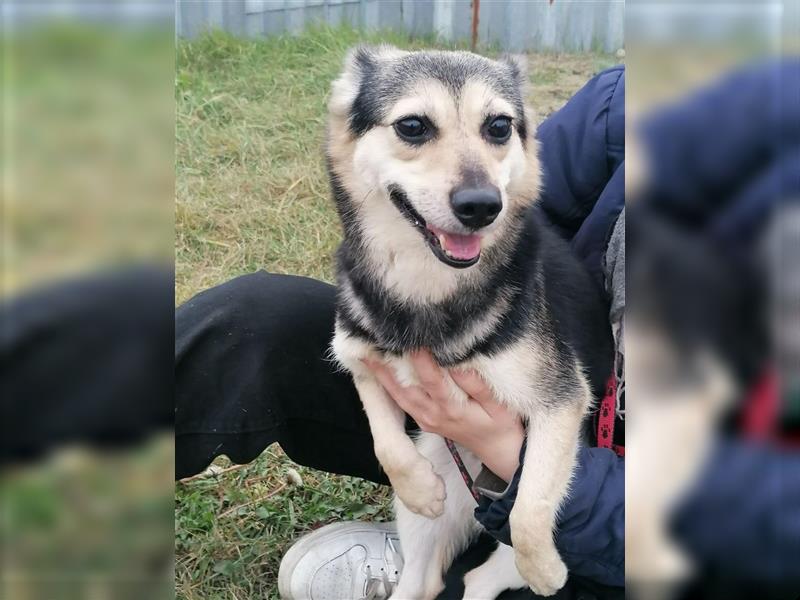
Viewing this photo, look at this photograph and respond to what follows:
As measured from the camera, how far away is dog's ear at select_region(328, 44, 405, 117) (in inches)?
60.8

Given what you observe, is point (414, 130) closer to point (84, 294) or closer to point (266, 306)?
point (266, 306)

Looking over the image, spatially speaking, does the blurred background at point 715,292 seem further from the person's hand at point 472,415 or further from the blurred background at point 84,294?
the person's hand at point 472,415

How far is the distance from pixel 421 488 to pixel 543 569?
301 millimetres

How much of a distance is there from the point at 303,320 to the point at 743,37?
1.35 meters

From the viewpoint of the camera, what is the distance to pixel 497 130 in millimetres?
1433

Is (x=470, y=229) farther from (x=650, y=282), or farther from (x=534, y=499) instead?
(x=650, y=282)

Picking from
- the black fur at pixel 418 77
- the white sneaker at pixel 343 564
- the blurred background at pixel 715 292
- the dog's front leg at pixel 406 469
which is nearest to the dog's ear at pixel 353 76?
the black fur at pixel 418 77

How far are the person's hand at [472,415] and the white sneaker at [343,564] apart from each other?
0.39 m

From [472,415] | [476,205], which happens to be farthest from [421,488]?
[476,205]

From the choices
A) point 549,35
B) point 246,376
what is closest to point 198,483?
point 246,376

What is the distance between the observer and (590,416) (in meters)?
1.72

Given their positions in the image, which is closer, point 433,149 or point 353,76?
point 433,149

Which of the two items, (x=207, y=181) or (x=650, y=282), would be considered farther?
(x=207, y=181)

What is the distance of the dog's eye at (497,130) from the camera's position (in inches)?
56.1
